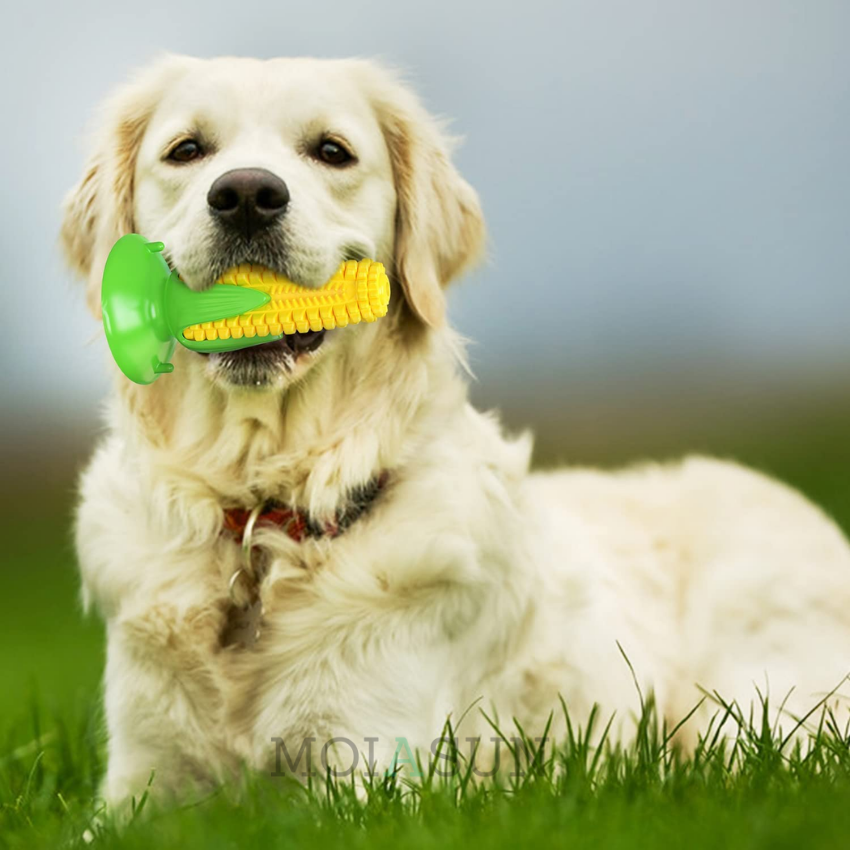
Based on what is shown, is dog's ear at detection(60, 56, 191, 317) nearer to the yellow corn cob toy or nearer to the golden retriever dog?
the golden retriever dog

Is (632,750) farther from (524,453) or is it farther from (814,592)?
(814,592)

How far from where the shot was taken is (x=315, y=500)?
3225 mm

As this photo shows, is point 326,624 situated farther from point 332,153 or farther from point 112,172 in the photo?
point 112,172

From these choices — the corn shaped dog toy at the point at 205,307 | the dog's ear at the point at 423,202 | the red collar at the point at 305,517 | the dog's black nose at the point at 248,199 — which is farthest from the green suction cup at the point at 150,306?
the dog's ear at the point at 423,202

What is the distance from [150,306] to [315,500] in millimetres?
648

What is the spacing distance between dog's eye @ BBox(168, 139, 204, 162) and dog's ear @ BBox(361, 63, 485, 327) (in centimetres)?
58

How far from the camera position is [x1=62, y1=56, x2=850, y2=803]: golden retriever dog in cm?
310

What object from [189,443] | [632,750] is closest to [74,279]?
[189,443]

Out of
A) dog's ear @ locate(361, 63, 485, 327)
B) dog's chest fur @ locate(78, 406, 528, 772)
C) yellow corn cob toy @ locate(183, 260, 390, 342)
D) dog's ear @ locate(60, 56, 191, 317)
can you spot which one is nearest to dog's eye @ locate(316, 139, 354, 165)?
dog's ear @ locate(361, 63, 485, 327)

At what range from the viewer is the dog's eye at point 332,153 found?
3383 millimetres

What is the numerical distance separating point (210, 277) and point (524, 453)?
41.1 inches

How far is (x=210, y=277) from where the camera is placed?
3145mm

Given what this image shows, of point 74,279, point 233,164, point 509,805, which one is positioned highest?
point 233,164

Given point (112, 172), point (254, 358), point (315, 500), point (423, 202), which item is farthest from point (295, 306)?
point (112, 172)
